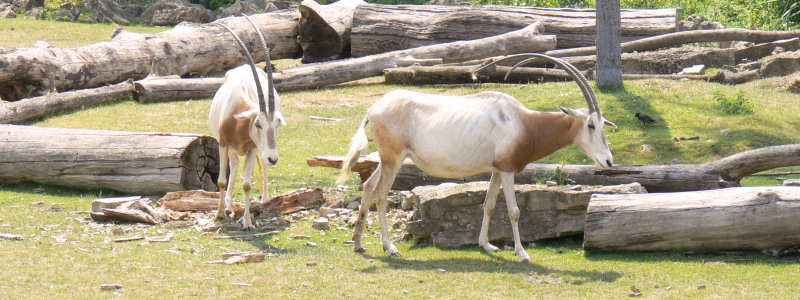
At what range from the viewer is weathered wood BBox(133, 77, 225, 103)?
18.2m

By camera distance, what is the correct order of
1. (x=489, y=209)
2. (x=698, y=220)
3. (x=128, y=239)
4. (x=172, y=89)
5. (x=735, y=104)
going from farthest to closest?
(x=172, y=89)
(x=735, y=104)
(x=128, y=239)
(x=489, y=209)
(x=698, y=220)

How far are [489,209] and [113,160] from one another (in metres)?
5.86

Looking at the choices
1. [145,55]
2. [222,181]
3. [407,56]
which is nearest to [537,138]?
[222,181]

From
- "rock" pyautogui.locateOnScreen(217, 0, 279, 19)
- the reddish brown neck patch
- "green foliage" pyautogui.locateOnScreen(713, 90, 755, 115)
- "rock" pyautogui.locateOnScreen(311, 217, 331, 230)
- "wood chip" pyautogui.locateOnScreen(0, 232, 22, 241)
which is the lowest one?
"green foliage" pyautogui.locateOnScreen(713, 90, 755, 115)

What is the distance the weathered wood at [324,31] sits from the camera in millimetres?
22484

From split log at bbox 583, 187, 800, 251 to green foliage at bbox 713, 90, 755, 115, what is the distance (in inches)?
274

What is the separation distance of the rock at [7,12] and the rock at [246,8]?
722 centimetres

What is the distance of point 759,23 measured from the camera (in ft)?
80.9

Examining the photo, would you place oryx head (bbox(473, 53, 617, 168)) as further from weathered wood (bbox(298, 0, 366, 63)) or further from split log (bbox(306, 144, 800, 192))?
weathered wood (bbox(298, 0, 366, 63))

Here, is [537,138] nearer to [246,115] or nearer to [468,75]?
[246,115]

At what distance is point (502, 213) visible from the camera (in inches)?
372

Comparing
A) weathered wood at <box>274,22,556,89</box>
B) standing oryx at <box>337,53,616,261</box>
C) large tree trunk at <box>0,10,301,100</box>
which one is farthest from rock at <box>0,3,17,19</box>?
standing oryx at <box>337,53,616,261</box>

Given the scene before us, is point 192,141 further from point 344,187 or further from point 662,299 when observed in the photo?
point 662,299

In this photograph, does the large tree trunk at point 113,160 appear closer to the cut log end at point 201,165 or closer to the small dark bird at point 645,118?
the cut log end at point 201,165
